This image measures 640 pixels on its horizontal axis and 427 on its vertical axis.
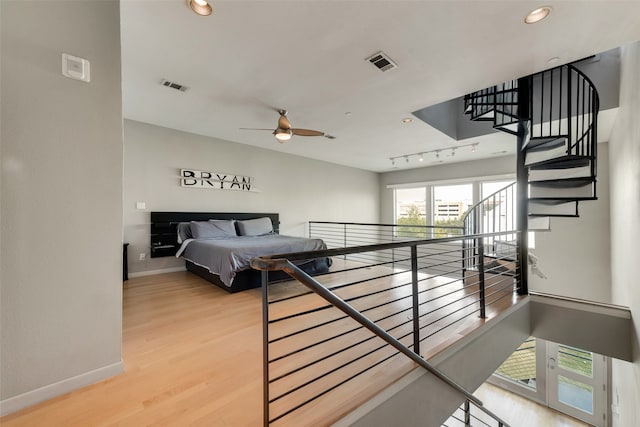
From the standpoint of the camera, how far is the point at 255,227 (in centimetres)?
514

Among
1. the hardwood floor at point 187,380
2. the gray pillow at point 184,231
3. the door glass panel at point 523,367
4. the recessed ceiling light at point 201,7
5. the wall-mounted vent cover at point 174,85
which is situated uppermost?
the wall-mounted vent cover at point 174,85

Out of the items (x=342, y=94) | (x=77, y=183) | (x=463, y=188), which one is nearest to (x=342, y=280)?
(x=342, y=94)

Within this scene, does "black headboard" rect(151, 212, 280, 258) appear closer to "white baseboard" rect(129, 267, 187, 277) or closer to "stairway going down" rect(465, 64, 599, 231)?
"white baseboard" rect(129, 267, 187, 277)

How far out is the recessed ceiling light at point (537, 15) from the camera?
6.04 ft

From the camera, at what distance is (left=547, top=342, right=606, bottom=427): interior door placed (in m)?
4.78

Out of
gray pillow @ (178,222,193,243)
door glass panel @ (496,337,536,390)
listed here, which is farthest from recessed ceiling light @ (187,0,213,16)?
door glass panel @ (496,337,536,390)

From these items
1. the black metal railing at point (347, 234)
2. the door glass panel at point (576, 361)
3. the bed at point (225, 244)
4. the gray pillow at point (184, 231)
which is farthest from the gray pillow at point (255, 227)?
the door glass panel at point (576, 361)

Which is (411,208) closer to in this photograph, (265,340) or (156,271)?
(156,271)

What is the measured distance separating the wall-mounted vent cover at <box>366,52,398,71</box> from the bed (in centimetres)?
230

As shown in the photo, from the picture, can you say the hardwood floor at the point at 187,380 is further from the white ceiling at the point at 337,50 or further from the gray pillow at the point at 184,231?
the white ceiling at the point at 337,50

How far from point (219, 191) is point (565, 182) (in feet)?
17.6

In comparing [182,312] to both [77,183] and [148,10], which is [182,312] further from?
[148,10]

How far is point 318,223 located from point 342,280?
3.01 meters

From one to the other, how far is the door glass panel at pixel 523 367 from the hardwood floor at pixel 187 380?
4.79 meters
